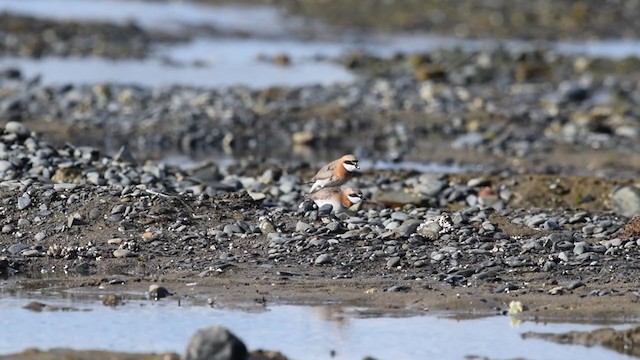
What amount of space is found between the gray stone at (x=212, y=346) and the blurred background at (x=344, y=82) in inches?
466

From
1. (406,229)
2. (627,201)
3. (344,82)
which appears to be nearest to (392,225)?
(406,229)

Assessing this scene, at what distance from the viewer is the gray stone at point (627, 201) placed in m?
15.4

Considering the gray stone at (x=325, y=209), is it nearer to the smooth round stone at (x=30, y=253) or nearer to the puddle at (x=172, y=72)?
the smooth round stone at (x=30, y=253)

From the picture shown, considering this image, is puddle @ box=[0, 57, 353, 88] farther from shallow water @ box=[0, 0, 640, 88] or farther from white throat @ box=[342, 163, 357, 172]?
white throat @ box=[342, 163, 357, 172]

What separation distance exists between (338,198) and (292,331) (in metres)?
3.86

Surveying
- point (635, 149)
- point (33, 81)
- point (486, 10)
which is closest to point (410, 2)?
point (486, 10)

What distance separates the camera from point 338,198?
13.7 metres

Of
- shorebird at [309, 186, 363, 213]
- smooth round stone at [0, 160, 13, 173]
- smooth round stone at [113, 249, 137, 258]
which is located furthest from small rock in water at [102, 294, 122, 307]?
smooth round stone at [0, 160, 13, 173]

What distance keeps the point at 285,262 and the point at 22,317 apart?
2649mm

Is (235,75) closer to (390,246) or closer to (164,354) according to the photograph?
(390,246)

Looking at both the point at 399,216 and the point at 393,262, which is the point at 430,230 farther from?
the point at 393,262

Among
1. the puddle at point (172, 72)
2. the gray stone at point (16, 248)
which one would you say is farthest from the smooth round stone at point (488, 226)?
the puddle at point (172, 72)

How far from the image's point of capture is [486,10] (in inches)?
1713

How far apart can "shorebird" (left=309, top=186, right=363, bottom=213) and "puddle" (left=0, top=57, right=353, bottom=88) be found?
14.1 m
